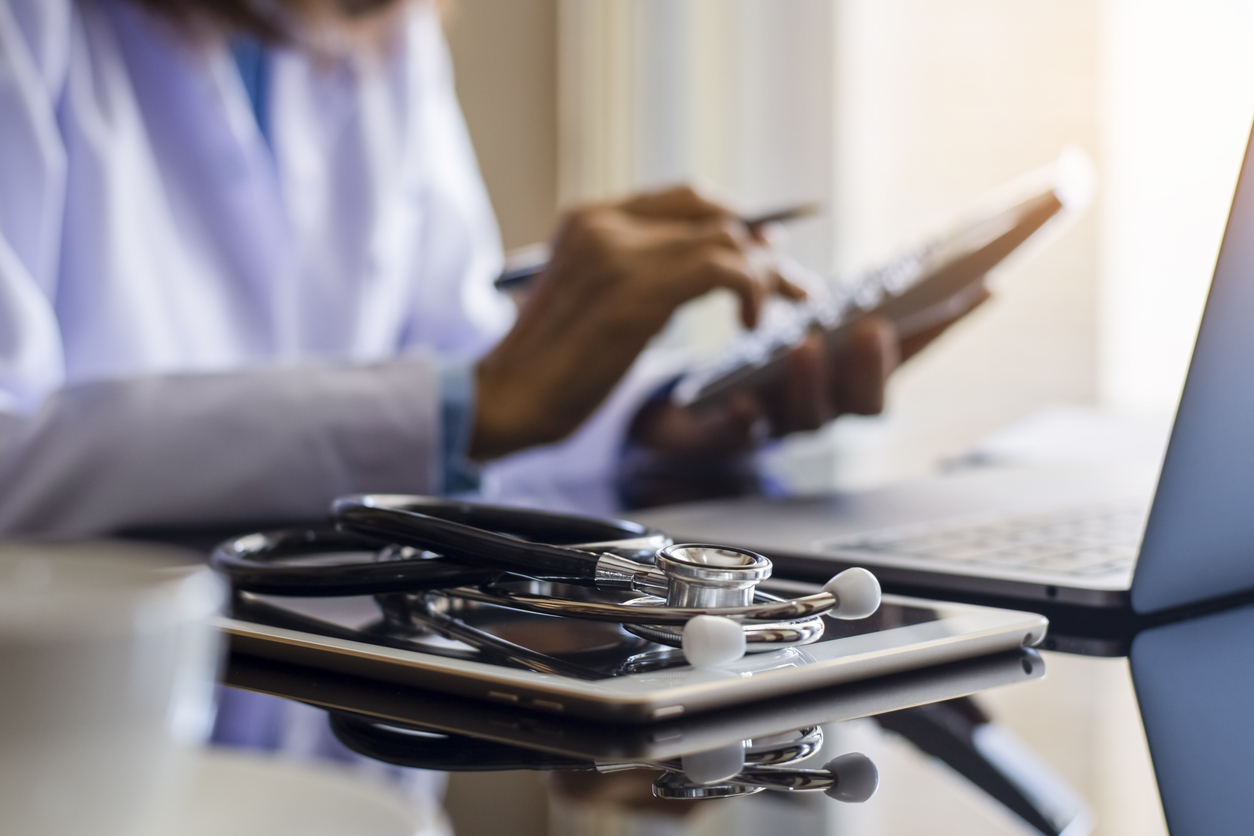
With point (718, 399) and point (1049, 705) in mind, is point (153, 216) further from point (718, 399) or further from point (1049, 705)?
point (1049, 705)

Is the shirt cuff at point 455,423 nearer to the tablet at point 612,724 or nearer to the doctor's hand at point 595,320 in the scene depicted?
the doctor's hand at point 595,320

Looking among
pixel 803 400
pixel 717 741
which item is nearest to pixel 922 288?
pixel 803 400

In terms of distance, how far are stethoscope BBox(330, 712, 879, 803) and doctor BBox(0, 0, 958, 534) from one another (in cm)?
32

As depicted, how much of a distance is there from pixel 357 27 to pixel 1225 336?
2.26 ft

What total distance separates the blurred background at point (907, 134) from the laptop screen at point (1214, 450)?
0.87m

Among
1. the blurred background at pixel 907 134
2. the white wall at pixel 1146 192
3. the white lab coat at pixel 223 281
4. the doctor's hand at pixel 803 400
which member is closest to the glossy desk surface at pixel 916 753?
the white lab coat at pixel 223 281

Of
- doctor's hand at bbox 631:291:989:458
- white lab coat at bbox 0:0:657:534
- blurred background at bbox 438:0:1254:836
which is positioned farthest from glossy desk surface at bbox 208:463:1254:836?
blurred background at bbox 438:0:1254:836

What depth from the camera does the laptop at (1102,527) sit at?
0.24 meters

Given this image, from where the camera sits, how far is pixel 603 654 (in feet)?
0.64

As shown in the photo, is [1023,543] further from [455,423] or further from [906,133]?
[906,133]

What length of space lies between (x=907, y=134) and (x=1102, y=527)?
1253mm

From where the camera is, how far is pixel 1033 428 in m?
0.78

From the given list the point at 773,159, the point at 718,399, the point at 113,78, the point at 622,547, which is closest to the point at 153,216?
the point at 113,78

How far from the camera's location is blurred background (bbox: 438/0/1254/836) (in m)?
1.37
